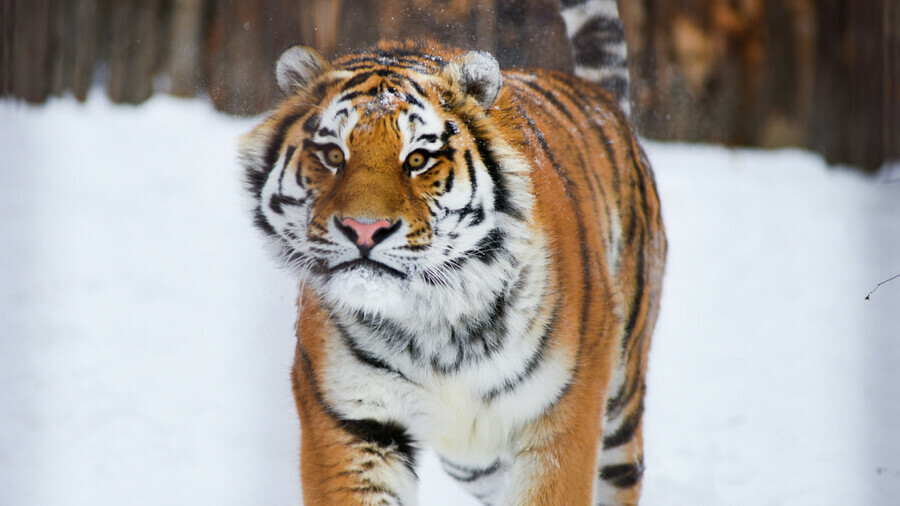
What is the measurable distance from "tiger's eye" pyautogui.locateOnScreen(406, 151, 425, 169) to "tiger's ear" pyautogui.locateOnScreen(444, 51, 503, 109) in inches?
4.4

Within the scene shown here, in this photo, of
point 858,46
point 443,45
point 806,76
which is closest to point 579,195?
point 443,45

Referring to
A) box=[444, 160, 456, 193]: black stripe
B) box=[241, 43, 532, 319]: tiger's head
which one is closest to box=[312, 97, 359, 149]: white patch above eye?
box=[241, 43, 532, 319]: tiger's head

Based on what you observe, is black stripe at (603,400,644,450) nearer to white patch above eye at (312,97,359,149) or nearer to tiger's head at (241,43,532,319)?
tiger's head at (241,43,532,319)

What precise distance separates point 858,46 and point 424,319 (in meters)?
1.05

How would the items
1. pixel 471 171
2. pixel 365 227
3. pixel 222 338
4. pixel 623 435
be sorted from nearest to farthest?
Answer: pixel 365 227, pixel 471 171, pixel 222 338, pixel 623 435

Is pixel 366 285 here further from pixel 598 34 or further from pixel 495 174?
pixel 598 34

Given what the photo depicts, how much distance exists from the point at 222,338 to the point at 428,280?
461 millimetres

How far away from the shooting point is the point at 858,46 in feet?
4.99

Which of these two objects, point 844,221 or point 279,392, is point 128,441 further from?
point 844,221

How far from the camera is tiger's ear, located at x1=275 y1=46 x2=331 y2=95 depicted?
1053 millimetres

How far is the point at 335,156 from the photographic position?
966 mm

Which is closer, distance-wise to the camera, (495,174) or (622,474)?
(495,174)

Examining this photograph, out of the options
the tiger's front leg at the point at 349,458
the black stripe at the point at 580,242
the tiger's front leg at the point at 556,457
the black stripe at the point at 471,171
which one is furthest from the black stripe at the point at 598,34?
the tiger's front leg at the point at 349,458

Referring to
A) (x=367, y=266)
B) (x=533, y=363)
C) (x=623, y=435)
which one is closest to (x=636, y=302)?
(x=623, y=435)
